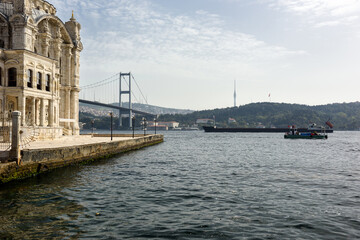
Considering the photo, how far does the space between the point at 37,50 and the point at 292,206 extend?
35.3 m

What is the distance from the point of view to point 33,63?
30750 mm

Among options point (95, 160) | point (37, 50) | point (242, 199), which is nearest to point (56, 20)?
point (37, 50)

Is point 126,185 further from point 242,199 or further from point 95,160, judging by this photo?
point 95,160

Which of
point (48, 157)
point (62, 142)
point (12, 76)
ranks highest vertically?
point (12, 76)

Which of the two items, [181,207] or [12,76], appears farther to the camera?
[12,76]

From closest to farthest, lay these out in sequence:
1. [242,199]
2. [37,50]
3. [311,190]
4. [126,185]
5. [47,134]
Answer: [242,199]
[311,190]
[126,185]
[47,134]
[37,50]

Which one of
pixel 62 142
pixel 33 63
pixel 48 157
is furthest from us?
pixel 33 63

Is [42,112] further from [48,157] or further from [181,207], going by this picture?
[181,207]

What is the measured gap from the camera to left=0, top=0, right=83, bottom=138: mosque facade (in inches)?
1156

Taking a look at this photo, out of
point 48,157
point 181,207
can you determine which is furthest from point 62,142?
point 181,207

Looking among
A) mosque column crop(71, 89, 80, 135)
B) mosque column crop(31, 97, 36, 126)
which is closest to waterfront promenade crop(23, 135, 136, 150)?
mosque column crop(31, 97, 36, 126)

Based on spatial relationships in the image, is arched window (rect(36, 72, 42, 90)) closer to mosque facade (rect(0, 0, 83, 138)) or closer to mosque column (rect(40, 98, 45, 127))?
mosque facade (rect(0, 0, 83, 138))

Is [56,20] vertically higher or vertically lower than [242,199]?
higher

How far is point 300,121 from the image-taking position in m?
195
